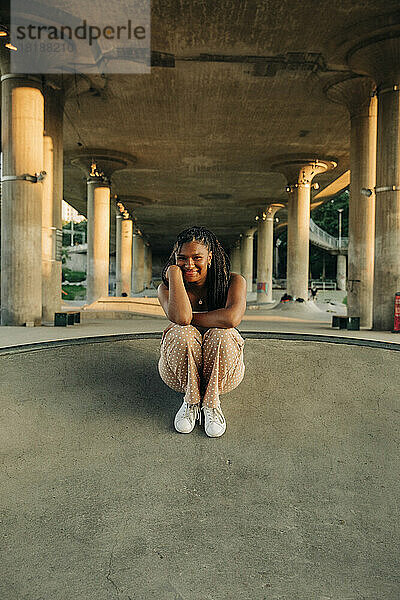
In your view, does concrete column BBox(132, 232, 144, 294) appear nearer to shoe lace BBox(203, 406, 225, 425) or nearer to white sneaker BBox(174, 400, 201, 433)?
white sneaker BBox(174, 400, 201, 433)

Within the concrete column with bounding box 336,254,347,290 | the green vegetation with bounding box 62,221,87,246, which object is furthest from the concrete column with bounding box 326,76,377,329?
the green vegetation with bounding box 62,221,87,246

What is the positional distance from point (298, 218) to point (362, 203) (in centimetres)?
1268

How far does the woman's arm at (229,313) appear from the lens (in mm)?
4457

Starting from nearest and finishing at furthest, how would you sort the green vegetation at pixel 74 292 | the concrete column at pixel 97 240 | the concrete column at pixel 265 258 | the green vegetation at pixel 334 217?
1. the concrete column at pixel 97 240
2. the concrete column at pixel 265 258
3. the green vegetation at pixel 74 292
4. the green vegetation at pixel 334 217

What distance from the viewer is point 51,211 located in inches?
600

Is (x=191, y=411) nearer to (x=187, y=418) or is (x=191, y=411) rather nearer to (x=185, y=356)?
(x=187, y=418)

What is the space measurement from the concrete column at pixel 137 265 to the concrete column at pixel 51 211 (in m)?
37.0

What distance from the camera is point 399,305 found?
12.7m

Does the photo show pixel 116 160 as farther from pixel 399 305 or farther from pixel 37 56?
pixel 399 305

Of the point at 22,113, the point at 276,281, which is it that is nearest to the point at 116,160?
the point at 22,113

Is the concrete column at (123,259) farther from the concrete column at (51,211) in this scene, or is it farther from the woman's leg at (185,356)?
the woman's leg at (185,356)

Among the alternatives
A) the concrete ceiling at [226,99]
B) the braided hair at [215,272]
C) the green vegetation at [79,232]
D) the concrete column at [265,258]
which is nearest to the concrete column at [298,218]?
the concrete ceiling at [226,99]

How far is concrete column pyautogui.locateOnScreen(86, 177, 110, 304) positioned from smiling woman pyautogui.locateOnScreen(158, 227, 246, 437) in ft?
78.1

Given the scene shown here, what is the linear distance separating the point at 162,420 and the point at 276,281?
62.0 meters
